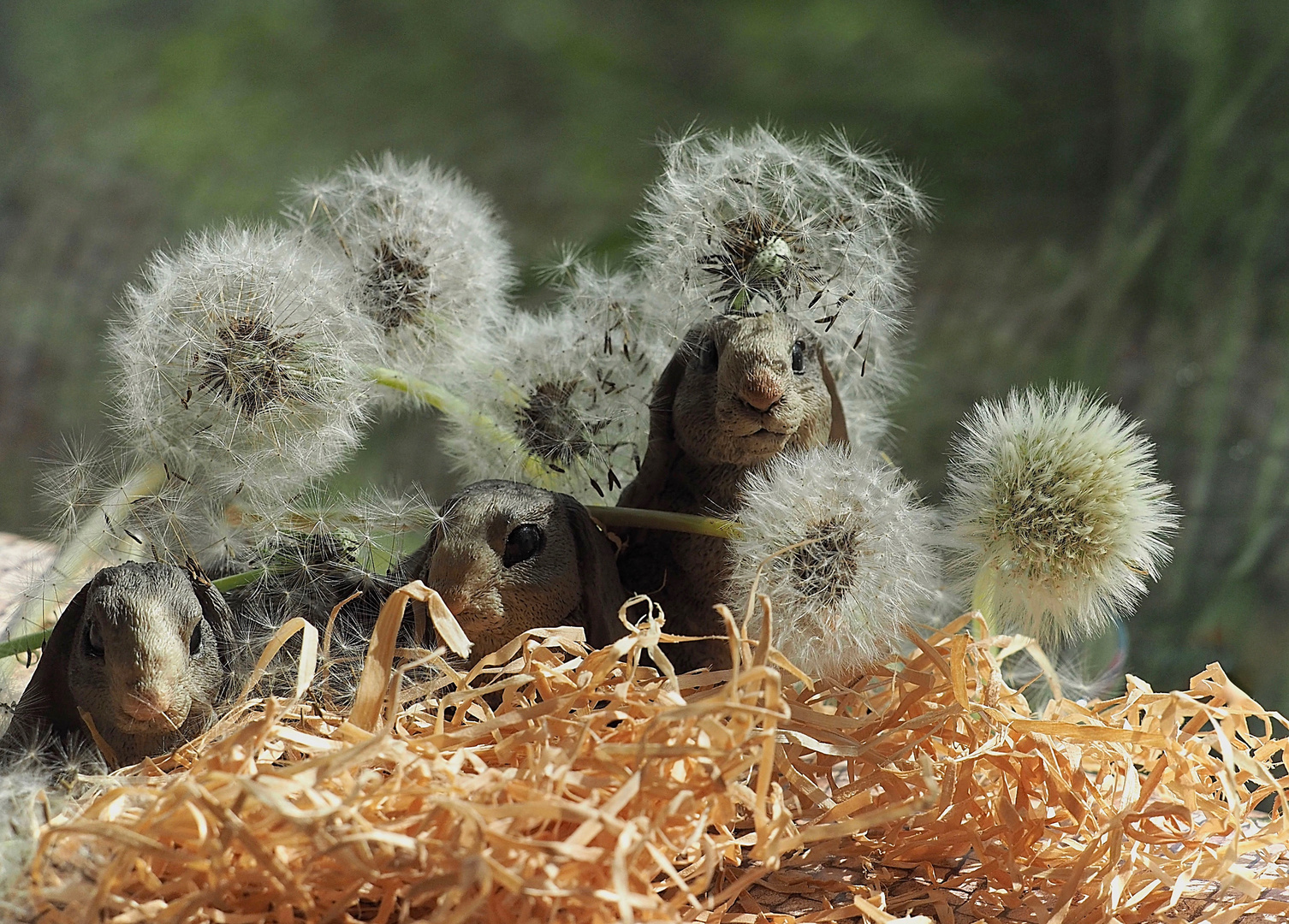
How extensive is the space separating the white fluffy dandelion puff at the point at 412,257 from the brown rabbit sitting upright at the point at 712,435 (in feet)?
0.48

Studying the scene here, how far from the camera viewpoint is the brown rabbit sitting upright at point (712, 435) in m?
0.51

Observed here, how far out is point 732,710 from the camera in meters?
0.41

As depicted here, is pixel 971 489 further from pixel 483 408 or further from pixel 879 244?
pixel 483 408

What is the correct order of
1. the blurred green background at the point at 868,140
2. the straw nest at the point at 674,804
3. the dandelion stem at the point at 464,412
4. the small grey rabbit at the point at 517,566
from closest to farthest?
1. the straw nest at the point at 674,804
2. the small grey rabbit at the point at 517,566
3. the dandelion stem at the point at 464,412
4. the blurred green background at the point at 868,140

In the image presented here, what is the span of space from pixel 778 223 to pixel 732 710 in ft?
0.85

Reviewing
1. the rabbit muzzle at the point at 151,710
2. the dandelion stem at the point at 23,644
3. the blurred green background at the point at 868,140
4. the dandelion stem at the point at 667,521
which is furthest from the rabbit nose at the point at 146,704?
the blurred green background at the point at 868,140

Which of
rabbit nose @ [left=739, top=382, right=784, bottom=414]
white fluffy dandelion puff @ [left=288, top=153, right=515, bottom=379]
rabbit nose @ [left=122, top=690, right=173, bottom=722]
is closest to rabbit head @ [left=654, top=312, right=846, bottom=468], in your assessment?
rabbit nose @ [left=739, top=382, right=784, bottom=414]

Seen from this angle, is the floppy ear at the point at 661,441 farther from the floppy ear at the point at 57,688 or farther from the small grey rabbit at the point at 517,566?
→ the floppy ear at the point at 57,688

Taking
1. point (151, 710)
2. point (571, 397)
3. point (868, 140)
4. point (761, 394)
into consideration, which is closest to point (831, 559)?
point (761, 394)

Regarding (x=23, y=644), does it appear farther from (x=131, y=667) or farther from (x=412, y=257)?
(x=412, y=257)

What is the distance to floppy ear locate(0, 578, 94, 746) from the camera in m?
0.48

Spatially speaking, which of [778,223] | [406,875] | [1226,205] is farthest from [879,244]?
[1226,205]

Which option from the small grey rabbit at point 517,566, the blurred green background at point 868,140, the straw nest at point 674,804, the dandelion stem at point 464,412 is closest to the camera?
the straw nest at point 674,804

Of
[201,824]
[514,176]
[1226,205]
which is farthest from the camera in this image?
[514,176]
